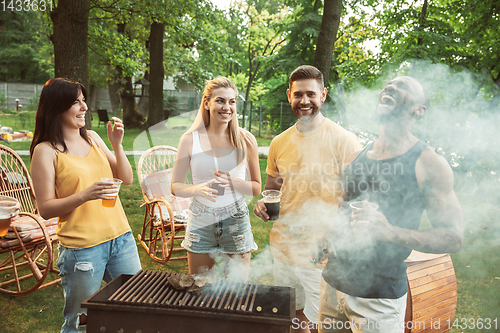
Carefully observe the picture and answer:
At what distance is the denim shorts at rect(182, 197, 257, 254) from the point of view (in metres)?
2.40

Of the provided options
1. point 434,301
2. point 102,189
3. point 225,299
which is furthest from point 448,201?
point 102,189

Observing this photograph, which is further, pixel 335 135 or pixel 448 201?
pixel 335 135

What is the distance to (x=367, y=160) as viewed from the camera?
184 centimetres

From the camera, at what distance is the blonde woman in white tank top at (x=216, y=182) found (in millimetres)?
2404

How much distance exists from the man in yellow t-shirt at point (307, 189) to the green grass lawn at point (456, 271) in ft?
2.64

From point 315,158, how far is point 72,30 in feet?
17.2

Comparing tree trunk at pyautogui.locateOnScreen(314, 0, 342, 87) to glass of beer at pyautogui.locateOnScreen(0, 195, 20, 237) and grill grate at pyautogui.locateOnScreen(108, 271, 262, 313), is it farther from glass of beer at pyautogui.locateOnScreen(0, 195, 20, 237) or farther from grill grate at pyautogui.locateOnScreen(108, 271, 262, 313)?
glass of beer at pyautogui.locateOnScreen(0, 195, 20, 237)

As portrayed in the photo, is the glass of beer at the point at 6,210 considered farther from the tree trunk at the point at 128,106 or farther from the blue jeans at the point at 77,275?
the tree trunk at the point at 128,106

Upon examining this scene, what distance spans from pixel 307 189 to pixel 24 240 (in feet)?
9.46

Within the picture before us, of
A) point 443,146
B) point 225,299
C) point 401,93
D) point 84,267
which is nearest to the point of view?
point 401,93

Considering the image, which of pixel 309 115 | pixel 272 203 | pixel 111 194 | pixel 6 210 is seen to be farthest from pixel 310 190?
pixel 6 210

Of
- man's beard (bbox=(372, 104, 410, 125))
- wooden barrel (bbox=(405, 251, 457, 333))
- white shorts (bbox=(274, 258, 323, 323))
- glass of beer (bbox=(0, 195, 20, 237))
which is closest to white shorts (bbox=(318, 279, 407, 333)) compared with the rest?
white shorts (bbox=(274, 258, 323, 323))

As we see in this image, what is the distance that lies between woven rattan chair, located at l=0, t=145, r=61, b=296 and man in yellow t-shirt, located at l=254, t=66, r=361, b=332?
224 centimetres

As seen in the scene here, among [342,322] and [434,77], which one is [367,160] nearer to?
[342,322]
